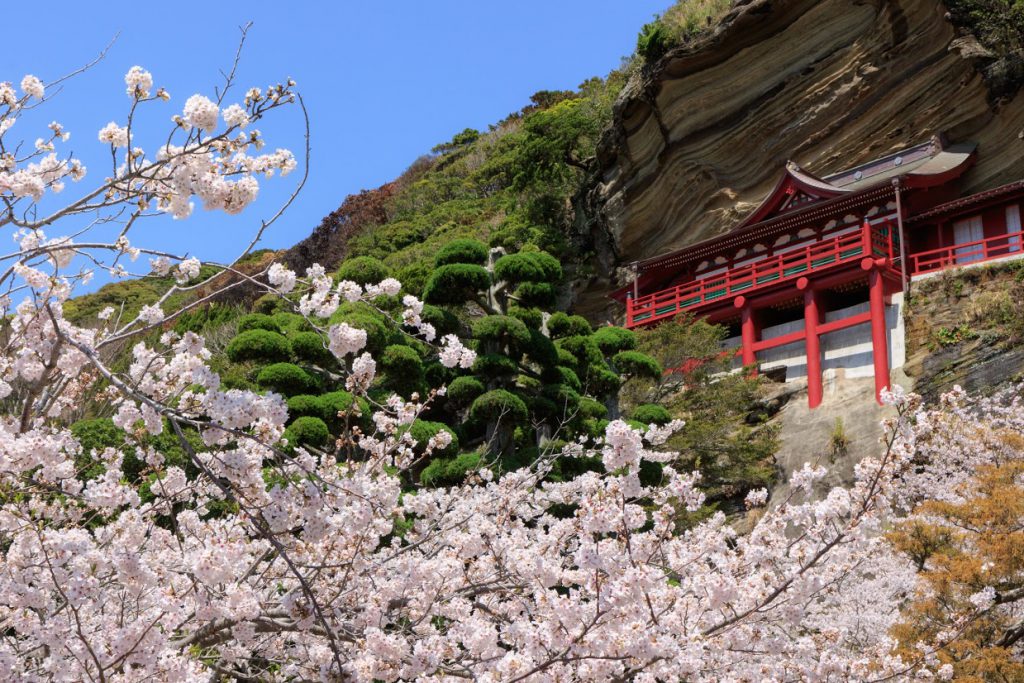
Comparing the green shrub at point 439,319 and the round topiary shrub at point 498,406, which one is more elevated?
the green shrub at point 439,319

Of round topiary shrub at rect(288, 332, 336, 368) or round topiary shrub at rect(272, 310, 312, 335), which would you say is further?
round topiary shrub at rect(272, 310, 312, 335)

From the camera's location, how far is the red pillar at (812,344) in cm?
1827

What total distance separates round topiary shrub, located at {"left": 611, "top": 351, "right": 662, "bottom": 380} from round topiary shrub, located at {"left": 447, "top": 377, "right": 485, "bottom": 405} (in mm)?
3543

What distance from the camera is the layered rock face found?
66.8 feet

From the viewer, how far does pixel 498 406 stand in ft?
44.0

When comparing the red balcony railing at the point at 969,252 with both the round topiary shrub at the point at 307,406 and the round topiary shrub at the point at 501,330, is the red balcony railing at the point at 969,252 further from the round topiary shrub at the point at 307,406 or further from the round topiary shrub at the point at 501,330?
the round topiary shrub at the point at 307,406

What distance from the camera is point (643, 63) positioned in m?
26.0

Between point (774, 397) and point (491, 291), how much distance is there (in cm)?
662

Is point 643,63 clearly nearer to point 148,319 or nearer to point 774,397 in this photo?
point 774,397

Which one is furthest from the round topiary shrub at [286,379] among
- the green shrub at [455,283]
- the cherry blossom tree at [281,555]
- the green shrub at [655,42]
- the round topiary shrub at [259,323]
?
the green shrub at [655,42]

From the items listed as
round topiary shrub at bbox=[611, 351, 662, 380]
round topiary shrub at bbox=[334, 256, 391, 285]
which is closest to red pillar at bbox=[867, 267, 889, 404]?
round topiary shrub at bbox=[611, 351, 662, 380]

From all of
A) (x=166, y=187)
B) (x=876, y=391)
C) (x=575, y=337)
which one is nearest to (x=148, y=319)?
→ (x=166, y=187)

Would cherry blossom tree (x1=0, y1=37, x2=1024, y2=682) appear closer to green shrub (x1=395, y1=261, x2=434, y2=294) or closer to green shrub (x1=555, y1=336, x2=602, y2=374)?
green shrub (x1=555, y1=336, x2=602, y2=374)

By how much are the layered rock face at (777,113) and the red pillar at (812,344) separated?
4218mm
